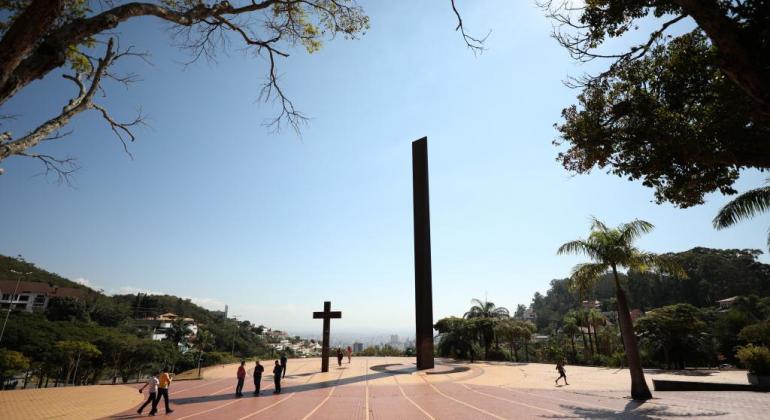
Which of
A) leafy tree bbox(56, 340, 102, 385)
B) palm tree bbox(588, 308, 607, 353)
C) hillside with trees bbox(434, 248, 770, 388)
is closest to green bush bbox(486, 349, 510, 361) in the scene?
hillside with trees bbox(434, 248, 770, 388)

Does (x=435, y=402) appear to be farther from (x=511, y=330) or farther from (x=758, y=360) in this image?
(x=511, y=330)

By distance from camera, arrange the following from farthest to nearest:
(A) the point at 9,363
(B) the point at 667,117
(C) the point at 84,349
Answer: (C) the point at 84,349, (A) the point at 9,363, (B) the point at 667,117

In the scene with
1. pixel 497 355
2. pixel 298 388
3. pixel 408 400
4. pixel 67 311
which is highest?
pixel 67 311

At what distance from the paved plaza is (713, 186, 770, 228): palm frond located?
23.8ft

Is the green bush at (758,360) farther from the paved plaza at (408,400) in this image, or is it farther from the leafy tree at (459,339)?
the leafy tree at (459,339)

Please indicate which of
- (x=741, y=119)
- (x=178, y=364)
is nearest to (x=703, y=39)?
(x=741, y=119)

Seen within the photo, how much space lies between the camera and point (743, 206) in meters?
15.4

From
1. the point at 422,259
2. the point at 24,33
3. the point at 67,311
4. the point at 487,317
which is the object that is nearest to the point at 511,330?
the point at 487,317

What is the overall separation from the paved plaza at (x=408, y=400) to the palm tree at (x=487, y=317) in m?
10.2

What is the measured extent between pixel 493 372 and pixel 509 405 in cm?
1098

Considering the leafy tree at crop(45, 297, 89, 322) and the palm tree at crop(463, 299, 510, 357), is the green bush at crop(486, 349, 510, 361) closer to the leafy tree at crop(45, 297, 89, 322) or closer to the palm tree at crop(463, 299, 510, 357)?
the palm tree at crop(463, 299, 510, 357)

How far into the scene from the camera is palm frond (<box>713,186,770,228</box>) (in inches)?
581

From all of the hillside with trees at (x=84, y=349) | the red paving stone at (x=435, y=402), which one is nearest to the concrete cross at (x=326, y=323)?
the red paving stone at (x=435, y=402)

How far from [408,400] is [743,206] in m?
16.9
